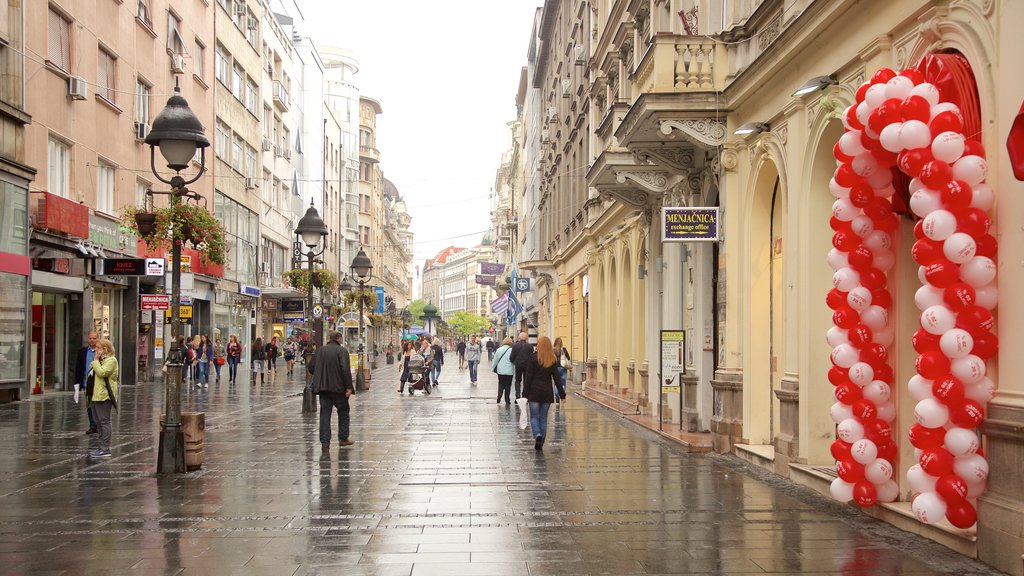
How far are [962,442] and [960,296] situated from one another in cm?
105

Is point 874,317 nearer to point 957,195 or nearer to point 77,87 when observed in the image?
point 957,195

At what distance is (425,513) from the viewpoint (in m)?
9.43

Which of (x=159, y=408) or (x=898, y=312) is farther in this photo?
(x=159, y=408)

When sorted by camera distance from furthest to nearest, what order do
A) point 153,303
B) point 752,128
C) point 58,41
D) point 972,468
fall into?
point 153,303, point 58,41, point 752,128, point 972,468

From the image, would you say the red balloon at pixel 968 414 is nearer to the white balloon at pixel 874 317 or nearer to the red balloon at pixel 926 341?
the red balloon at pixel 926 341

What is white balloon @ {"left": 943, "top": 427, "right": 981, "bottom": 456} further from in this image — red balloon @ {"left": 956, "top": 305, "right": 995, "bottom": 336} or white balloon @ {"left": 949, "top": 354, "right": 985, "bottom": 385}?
red balloon @ {"left": 956, "top": 305, "right": 995, "bottom": 336}

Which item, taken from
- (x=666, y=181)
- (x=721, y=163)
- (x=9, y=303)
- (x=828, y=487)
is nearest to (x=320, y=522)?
(x=828, y=487)

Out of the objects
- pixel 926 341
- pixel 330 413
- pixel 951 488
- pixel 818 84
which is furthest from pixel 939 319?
pixel 330 413

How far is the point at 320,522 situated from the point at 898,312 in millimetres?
5582

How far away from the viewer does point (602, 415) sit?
861 inches

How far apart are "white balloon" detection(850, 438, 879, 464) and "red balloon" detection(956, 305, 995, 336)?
185 centimetres

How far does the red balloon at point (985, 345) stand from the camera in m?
7.19

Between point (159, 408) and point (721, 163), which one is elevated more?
point (721, 163)

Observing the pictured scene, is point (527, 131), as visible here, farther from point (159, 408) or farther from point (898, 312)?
point (898, 312)
